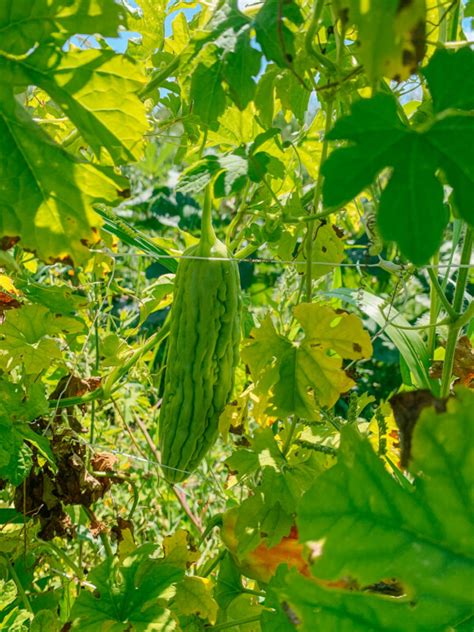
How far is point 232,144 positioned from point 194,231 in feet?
8.76

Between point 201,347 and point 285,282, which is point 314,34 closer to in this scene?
point 201,347

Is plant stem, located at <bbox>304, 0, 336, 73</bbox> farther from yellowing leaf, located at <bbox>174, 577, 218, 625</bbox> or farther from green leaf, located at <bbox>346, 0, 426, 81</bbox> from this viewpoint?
yellowing leaf, located at <bbox>174, 577, 218, 625</bbox>

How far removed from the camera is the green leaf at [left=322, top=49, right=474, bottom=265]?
48 centimetres

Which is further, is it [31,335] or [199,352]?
[31,335]

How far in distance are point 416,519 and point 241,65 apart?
38 cm

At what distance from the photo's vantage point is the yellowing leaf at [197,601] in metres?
0.91

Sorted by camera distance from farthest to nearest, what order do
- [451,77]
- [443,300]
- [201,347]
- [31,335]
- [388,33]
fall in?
1. [31,335]
2. [201,347]
3. [443,300]
4. [451,77]
5. [388,33]

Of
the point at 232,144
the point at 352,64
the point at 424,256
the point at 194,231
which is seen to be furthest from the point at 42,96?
the point at 194,231

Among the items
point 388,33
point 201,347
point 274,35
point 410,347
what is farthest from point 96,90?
point 410,347

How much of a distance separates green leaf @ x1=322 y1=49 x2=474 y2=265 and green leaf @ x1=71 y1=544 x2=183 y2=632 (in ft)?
1.82

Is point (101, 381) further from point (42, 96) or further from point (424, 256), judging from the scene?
point (424, 256)

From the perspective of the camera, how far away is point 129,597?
0.85 m

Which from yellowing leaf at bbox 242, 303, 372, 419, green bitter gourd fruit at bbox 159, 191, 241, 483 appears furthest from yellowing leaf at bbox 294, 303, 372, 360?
green bitter gourd fruit at bbox 159, 191, 241, 483

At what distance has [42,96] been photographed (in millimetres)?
1123
